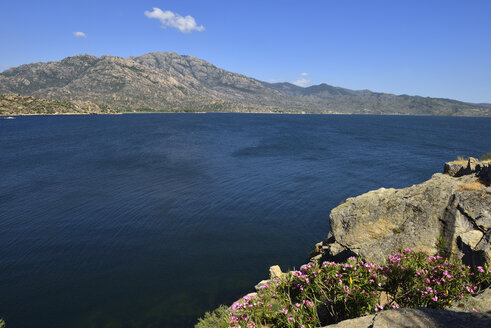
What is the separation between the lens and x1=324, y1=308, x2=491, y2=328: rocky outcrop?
7289 mm

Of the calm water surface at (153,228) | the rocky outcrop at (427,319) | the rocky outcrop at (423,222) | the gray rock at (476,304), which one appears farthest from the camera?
the calm water surface at (153,228)

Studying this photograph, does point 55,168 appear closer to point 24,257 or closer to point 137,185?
point 137,185

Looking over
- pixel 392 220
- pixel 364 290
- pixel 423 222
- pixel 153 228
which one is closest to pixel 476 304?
pixel 364 290

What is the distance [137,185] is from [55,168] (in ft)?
90.7

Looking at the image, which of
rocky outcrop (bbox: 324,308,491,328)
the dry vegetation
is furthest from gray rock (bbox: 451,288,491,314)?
the dry vegetation

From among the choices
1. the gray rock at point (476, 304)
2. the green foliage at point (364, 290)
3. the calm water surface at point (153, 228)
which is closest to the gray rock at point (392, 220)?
the green foliage at point (364, 290)

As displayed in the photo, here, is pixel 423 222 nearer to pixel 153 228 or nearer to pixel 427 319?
pixel 427 319

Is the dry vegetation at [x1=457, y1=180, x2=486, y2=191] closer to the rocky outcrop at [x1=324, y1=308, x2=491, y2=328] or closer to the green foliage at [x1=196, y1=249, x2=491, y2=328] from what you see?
the green foliage at [x1=196, y1=249, x2=491, y2=328]

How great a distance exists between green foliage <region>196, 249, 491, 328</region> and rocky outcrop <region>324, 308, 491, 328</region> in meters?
2.51

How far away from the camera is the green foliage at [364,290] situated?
10711 millimetres

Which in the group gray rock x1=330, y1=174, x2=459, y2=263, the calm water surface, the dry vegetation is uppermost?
the dry vegetation

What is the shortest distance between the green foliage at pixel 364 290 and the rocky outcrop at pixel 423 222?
3860 mm

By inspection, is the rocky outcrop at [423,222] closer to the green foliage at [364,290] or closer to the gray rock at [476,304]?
the green foliage at [364,290]

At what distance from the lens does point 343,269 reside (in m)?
11.8
